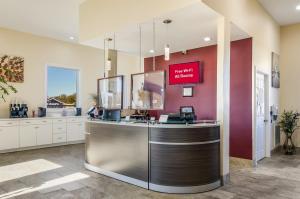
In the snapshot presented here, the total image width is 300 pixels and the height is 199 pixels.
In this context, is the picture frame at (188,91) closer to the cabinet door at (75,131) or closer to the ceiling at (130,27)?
the ceiling at (130,27)

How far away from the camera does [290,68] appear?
7.51m

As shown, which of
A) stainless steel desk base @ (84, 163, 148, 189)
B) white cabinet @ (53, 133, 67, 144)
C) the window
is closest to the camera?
stainless steel desk base @ (84, 163, 148, 189)

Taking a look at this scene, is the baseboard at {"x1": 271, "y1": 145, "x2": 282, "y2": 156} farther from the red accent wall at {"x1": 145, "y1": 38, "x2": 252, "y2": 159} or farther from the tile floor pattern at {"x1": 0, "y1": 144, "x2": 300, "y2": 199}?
the red accent wall at {"x1": 145, "y1": 38, "x2": 252, "y2": 159}

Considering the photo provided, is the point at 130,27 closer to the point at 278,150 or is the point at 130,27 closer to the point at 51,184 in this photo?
the point at 51,184

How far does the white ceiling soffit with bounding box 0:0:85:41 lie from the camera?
18.0ft

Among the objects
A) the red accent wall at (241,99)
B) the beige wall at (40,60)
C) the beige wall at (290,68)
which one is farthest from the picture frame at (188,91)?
the beige wall at (40,60)

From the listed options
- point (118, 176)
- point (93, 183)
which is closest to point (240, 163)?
point (118, 176)

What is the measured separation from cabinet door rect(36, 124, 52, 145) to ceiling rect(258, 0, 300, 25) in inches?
278

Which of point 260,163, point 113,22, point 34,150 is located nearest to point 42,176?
point 34,150

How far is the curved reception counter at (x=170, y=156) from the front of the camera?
12.3 feet

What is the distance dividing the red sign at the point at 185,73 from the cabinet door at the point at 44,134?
13.6 ft

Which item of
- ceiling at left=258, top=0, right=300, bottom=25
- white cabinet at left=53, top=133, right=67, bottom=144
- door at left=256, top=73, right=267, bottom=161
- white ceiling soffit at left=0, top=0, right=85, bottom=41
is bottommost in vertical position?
white cabinet at left=53, top=133, right=67, bottom=144

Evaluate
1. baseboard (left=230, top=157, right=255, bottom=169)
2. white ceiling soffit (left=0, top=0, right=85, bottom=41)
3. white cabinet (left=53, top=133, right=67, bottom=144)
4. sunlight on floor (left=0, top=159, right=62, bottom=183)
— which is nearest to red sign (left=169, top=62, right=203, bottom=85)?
baseboard (left=230, top=157, right=255, bottom=169)

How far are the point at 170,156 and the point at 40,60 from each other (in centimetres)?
621
